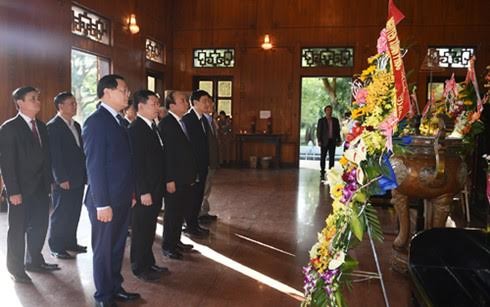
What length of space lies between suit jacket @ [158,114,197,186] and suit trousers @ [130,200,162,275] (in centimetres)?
44

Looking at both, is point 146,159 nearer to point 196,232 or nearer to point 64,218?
point 64,218

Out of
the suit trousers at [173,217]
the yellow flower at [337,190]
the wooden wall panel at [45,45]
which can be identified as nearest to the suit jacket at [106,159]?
the suit trousers at [173,217]

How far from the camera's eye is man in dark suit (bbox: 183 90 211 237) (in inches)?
170

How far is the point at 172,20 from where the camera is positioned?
10.7 metres

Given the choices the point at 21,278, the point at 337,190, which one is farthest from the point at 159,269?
the point at 337,190

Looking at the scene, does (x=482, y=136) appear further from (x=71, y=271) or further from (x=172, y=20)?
(x=172, y=20)

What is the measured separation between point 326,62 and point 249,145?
102 inches

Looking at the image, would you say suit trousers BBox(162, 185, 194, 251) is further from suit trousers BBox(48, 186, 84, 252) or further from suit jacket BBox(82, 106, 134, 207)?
suit jacket BBox(82, 106, 134, 207)

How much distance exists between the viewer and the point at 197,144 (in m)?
4.34

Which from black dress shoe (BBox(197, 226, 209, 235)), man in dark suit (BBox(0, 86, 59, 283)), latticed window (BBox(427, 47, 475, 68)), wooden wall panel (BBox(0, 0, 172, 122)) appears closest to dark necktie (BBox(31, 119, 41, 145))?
man in dark suit (BBox(0, 86, 59, 283))

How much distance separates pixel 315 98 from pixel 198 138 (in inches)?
286

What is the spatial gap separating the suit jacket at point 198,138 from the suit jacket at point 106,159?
5.10 ft

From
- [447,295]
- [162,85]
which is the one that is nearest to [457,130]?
[447,295]

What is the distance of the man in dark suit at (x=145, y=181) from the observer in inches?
125
